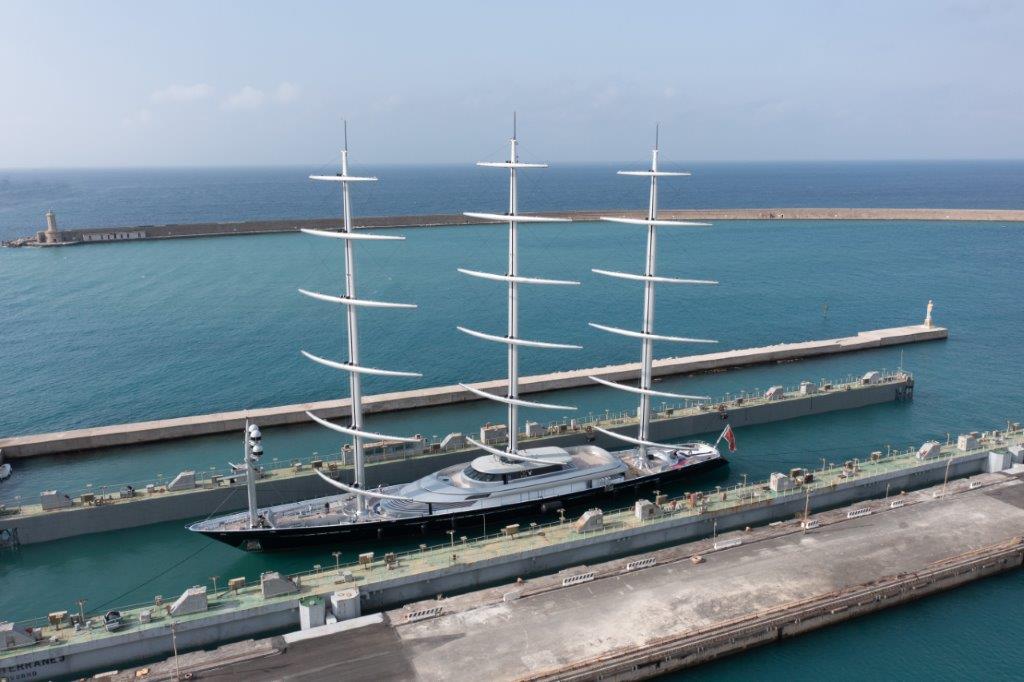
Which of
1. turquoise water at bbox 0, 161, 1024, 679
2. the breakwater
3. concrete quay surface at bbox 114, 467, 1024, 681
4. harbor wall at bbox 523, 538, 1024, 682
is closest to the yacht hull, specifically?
turquoise water at bbox 0, 161, 1024, 679

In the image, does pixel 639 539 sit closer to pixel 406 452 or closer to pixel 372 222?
pixel 406 452

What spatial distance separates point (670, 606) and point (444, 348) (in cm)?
4381

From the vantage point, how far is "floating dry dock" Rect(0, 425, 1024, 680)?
25844 millimetres

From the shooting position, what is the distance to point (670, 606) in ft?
94.2

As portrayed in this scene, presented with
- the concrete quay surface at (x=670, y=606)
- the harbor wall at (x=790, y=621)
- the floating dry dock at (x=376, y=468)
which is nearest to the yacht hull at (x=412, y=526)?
the floating dry dock at (x=376, y=468)

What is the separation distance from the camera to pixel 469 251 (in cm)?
12131

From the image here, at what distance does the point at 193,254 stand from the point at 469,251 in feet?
161

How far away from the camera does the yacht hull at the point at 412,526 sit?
34781 millimetres

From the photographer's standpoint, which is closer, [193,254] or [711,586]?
[711,586]

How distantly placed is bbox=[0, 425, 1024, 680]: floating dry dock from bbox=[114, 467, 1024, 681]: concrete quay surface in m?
0.07

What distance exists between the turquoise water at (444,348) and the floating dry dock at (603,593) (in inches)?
66.8

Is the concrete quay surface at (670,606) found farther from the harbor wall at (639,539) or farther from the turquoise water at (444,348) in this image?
the turquoise water at (444,348)

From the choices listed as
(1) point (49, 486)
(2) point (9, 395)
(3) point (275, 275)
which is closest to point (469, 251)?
(3) point (275, 275)

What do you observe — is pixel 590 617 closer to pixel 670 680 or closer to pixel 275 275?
pixel 670 680
